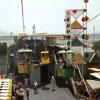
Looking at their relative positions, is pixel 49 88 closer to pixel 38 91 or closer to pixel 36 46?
pixel 38 91

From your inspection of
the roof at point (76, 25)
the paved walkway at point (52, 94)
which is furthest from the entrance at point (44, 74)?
the roof at point (76, 25)

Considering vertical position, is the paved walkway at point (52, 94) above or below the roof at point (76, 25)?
below

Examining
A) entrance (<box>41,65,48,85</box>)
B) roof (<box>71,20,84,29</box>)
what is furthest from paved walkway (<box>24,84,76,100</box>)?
roof (<box>71,20,84,29</box>)

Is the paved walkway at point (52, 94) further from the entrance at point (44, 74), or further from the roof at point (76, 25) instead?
the roof at point (76, 25)

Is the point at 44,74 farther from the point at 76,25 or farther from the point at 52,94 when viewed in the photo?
the point at 76,25

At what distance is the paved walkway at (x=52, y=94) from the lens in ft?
59.3

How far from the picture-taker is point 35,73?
23.9m

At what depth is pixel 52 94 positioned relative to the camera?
19.4 m

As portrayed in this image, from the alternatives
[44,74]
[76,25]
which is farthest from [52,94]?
[76,25]

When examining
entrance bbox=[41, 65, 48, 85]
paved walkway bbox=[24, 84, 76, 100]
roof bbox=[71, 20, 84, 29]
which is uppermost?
roof bbox=[71, 20, 84, 29]

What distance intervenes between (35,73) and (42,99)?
21.3 ft

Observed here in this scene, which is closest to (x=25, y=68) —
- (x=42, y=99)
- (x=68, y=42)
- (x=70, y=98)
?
(x=42, y=99)

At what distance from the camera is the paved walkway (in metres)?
18.1

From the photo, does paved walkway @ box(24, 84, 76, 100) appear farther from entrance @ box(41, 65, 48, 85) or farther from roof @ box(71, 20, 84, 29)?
roof @ box(71, 20, 84, 29)
